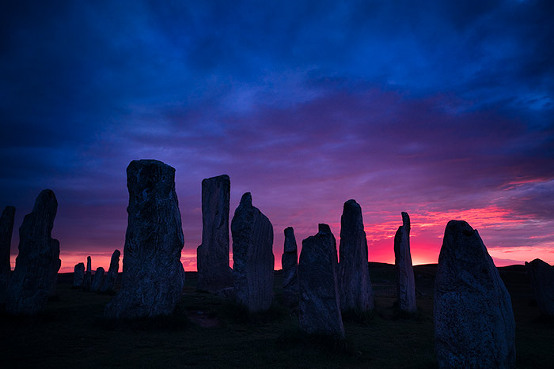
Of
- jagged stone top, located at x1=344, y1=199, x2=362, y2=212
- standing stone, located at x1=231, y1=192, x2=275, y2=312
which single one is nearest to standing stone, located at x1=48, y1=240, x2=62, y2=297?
standing stone, located at x1=231, y1=192, x2=275, y2=312

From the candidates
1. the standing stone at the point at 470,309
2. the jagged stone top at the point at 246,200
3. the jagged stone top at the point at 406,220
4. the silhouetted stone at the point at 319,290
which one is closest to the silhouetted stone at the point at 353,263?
the jagged stone top at the point at 406,220

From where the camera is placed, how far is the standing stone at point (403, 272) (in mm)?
13797

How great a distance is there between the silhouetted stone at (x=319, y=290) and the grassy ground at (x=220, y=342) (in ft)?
1.06

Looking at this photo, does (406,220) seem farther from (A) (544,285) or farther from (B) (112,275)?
(B) (112,275)

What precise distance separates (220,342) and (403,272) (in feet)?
25.8

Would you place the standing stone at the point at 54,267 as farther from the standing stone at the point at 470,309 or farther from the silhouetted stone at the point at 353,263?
the standing stone at the point at 470,309

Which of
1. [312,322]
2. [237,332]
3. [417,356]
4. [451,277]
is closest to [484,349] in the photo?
[451,277]

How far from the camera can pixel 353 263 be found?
13.4 meters

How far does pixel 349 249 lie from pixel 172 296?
6655 mm

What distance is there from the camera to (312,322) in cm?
826

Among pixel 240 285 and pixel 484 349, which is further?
pixel 240 285

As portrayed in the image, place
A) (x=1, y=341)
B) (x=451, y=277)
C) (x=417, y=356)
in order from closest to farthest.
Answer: (x=451, y=277)
(x=417, y=356)
(x=1, y=341)

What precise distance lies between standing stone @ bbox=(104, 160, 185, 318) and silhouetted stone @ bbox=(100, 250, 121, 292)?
10.4m

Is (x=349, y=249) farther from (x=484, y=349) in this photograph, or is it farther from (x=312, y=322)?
(x=484, y=349)
